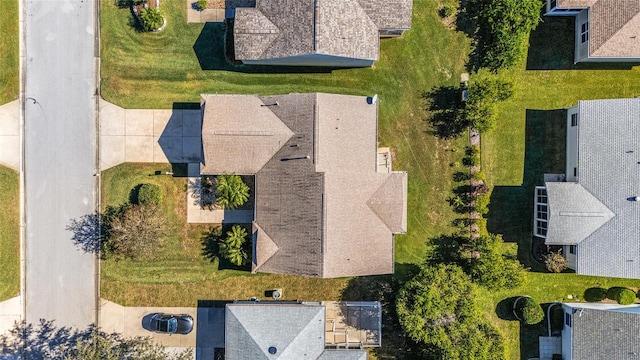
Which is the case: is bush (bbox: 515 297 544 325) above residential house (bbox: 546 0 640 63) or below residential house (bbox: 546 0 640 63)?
below

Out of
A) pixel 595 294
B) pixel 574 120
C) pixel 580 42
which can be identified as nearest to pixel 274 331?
pixel 595 294

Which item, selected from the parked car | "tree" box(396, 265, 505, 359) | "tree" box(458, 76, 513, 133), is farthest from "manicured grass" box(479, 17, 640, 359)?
the parked car

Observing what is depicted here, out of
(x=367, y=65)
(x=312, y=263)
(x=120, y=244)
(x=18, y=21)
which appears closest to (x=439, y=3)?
(x=367, y=65)

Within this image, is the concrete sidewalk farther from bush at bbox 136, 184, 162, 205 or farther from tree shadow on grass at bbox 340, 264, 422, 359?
tree shadow on grass at bbox 340, 264, 422, 359

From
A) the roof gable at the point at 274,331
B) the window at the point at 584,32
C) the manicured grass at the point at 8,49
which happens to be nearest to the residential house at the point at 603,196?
the window at the point at 584,32

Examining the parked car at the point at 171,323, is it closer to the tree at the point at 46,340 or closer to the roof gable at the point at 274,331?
the tree at the point at 46,340

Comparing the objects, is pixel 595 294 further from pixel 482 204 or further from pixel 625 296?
pixel 482 204
